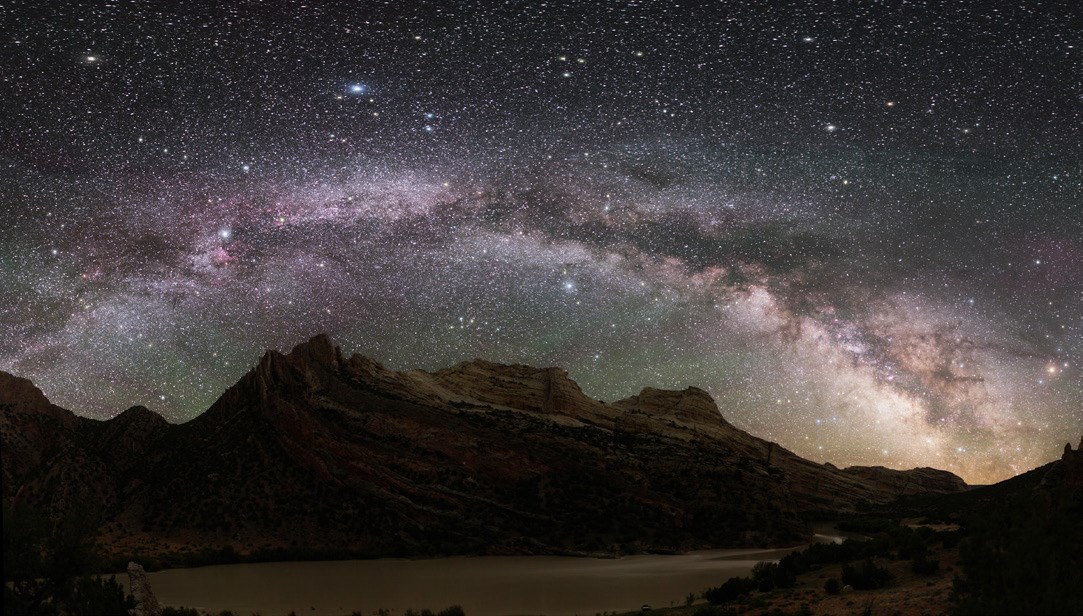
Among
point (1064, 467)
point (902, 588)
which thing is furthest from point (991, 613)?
point (1064, 467)

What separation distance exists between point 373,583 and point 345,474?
1941cm

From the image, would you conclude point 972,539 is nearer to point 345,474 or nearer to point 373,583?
point 373,583

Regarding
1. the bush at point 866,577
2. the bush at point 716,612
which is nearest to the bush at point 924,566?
the bush at point 866,577

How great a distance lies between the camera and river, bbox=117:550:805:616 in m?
29.9

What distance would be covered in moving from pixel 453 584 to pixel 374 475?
20.7 metres

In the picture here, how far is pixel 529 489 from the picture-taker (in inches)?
2217

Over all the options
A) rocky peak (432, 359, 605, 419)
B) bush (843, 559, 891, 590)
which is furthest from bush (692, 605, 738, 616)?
rocky peak (432, 359, 605, 419)

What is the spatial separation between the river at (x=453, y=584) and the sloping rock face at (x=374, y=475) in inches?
180

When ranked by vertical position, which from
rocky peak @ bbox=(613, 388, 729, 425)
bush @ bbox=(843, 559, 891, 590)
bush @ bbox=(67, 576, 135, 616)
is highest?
rocky peak @ bbox=(613, 388, 729, 425)

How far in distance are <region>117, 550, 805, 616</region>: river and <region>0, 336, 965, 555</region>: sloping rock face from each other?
4.57 m

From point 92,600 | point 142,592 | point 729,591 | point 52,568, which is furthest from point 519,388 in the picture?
point 92,600

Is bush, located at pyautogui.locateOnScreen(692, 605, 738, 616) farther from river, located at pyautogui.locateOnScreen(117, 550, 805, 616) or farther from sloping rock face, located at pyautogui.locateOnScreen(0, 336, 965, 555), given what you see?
sloping rock face, located at pyautogui.locateOnScreen(0, 336, 965, 555)

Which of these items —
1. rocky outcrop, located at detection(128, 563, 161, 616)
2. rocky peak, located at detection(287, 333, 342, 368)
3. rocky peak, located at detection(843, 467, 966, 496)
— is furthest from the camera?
rocky peak, located at detection(843, 467, 966, 496)

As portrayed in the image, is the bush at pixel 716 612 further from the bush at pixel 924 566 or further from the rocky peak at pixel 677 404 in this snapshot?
the rocky peak at pixel 677 404
